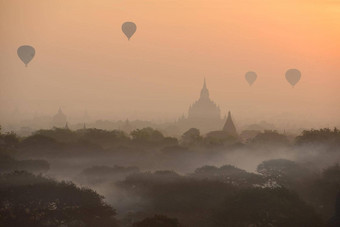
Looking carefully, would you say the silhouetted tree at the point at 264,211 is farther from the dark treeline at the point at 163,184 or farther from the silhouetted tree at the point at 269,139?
the silhouetted tree at the point at 269,139

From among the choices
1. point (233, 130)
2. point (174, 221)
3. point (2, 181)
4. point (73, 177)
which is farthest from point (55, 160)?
point (233, 130)

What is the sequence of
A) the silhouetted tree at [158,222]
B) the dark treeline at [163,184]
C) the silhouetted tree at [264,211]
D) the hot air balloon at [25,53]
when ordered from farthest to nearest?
the hot air balloon at [25,53], the silhouetted tree at [264,211], the dark treeline at [163,184], the silhouetted tree at [158,222]

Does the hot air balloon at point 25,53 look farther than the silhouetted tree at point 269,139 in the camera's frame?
Yes

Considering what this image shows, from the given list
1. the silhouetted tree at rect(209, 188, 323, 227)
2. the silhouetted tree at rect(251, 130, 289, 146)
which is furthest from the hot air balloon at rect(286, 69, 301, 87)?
the silhouetted tree at rect(209, 188, 323, 227)

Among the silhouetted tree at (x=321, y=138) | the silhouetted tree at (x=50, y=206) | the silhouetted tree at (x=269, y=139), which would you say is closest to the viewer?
the silhouetted tree at (x=50, y=206)

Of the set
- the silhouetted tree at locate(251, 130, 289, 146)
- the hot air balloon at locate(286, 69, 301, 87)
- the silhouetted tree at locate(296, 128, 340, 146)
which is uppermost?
the hot air balloon at locate(286, 69, 301, 87)

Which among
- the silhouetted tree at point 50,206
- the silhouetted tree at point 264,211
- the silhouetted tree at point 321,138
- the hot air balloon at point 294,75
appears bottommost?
the silhouetted tree at point 264,211

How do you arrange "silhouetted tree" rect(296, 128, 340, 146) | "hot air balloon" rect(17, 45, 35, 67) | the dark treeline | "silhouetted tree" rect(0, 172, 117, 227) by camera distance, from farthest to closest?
"hot air balloon" rect(17, 45, 35, 67) < "silhouetted tree" rect(296, 128, 340, 146) < the dark treeline < "silhouetted tree" rect(0, 172, 117, 227)

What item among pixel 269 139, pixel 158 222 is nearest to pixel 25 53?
pixel 269 139

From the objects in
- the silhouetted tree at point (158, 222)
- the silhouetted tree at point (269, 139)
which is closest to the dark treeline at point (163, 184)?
the silhouetted tree at point (158, 222)

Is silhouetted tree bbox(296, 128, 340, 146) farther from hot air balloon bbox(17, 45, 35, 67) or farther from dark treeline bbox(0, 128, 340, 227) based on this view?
hot air balloon bbox(17, 45, 35, 67)
